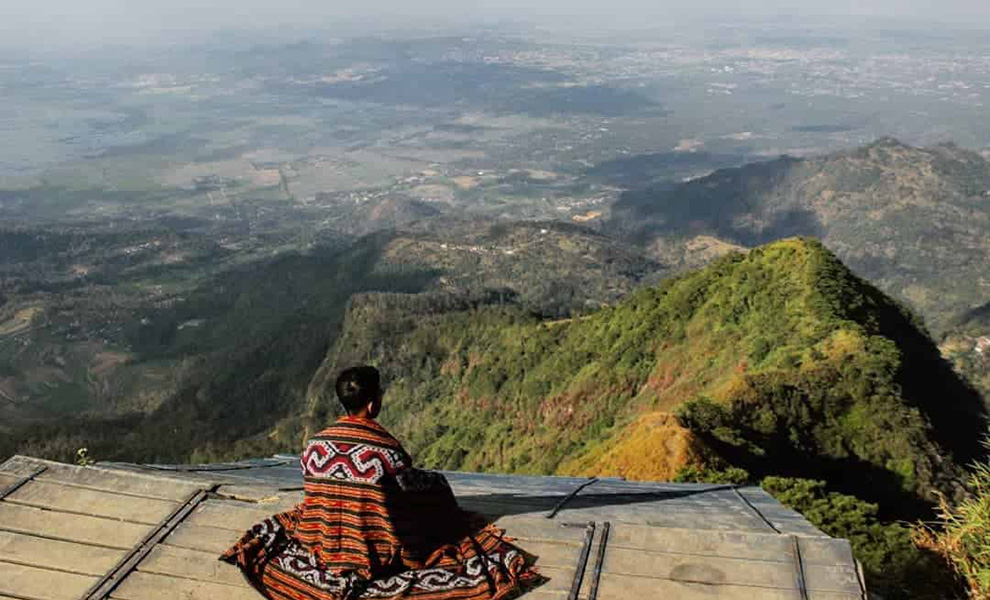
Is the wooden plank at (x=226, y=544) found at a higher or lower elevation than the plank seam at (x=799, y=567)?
lower

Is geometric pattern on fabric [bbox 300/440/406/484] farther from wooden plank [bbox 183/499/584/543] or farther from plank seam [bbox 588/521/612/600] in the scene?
plank seam [bbox 588/521/612/600]

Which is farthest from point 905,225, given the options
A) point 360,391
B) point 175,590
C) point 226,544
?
point 175,590

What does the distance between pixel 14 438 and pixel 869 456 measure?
7482 centimetres

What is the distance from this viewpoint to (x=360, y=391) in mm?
6301

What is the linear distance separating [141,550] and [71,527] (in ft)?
2.83

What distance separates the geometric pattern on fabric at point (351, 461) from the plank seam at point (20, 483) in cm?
317

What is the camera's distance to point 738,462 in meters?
21.4

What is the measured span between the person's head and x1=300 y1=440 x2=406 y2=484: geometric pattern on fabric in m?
0.32

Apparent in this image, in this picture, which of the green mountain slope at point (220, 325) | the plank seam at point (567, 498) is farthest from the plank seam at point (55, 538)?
the green mountain slope at point (220, 325)

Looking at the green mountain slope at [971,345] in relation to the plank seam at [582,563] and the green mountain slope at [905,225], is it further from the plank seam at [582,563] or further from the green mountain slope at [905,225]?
the plank seam at [582,563]

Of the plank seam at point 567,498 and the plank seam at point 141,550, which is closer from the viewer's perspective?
the plank seam at point 141,550

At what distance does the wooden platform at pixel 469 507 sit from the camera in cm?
568

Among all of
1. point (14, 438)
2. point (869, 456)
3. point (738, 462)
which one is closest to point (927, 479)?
point (869, 456)

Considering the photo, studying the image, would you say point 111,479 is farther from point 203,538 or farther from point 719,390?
point 719,390
